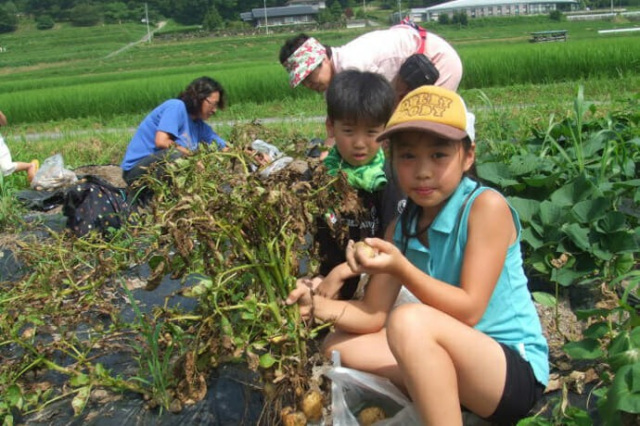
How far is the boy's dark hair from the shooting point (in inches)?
89.6

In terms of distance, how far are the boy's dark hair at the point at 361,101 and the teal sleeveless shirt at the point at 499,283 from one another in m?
0.51

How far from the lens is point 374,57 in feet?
11.3

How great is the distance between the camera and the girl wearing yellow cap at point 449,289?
1649 mm

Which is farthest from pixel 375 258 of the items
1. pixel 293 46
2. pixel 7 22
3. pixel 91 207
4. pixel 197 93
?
pixel 7 22

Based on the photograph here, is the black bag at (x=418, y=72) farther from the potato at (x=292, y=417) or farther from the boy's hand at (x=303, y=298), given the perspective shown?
the potato at (x=292, y=417)

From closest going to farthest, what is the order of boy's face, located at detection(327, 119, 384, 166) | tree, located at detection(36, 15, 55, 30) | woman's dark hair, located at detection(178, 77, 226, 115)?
boy's face, located at detection(327, 119, 384, 166)
woman's dark hair, located at detection(178, 77, 226, 115)
tree, located at detection(36, 15, 55, 30)

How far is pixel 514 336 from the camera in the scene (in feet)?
6.00

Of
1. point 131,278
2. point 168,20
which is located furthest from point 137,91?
point 168,20

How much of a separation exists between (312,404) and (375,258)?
0.44 meters

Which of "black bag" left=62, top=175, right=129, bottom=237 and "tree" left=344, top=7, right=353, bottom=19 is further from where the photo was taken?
"tree" left=344, top=7, right=353, bottom=19

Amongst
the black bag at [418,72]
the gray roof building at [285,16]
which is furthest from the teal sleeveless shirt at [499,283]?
the gray roof building at [285,16]

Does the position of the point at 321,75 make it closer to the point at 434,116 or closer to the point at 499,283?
the point at 434,116

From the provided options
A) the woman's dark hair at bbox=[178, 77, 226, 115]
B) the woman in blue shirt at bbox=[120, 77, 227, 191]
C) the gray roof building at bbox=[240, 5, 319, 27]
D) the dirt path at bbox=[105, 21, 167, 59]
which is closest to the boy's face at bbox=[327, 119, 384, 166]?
the woman in blue shirt at bbox=[120, 77, 227, 191]

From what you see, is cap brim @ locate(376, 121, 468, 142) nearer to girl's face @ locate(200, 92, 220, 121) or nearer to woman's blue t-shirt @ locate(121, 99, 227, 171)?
woman's blue t-shirt @ locate(121, 99, 227, 171)
